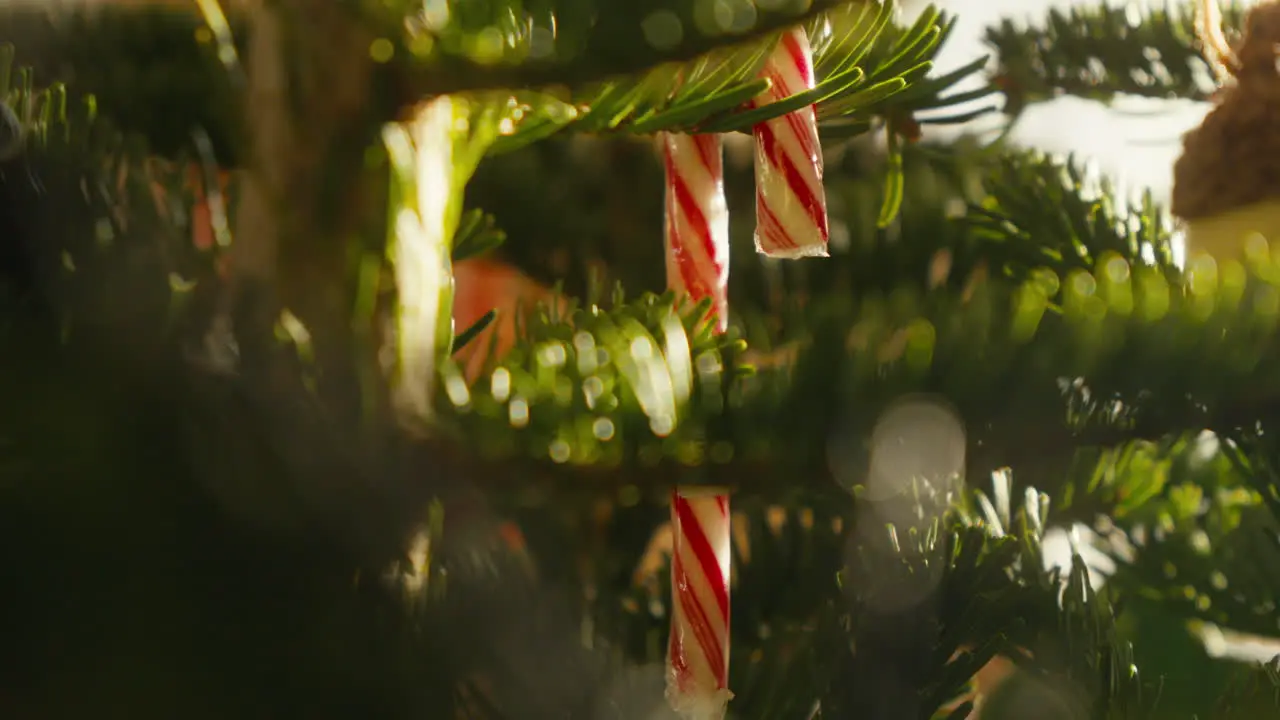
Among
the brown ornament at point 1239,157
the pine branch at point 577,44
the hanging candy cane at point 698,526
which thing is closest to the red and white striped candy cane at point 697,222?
the hanging candy cane at point 698,526

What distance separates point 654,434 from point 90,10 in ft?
1.25

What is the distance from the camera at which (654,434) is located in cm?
16

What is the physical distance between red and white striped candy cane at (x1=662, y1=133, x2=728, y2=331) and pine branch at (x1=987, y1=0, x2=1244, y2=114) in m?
0.30

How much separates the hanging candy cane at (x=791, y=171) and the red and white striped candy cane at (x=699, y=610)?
3.0 inches

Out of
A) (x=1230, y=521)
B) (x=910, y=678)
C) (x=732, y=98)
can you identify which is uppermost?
(x=732, y=98)

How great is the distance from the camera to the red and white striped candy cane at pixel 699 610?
0.76ft

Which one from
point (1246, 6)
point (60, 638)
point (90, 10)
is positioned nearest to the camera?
point (60, 638)

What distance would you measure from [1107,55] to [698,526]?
0.41 metres

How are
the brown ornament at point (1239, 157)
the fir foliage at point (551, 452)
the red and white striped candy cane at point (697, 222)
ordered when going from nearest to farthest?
the fir foliage at point (551, 452)
the red and white striped candy cane at point (697, 222)
the brown ornament at point (1239, 157)

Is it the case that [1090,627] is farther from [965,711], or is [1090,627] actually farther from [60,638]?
[60,638]

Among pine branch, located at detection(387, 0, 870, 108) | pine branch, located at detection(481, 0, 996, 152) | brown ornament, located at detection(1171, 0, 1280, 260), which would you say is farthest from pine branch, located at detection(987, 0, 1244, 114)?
pine branch, located at detection(387, 0, 870, 108)

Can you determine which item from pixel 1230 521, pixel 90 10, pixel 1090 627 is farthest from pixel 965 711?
pixel 90 10

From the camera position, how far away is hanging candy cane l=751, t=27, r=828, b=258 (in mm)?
221

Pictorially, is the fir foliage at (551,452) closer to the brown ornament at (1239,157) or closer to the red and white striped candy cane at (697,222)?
the red and white striped candy cane at (697,222)
